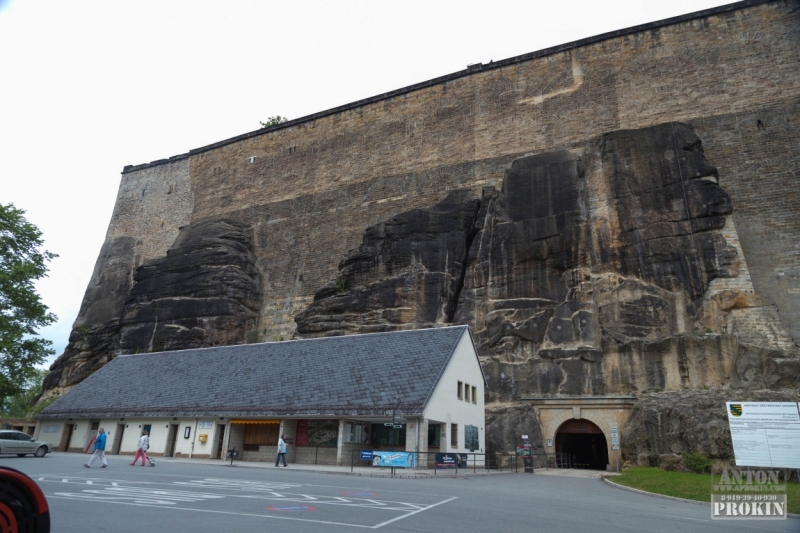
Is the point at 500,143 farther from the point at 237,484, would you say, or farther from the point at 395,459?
the point at 237,484

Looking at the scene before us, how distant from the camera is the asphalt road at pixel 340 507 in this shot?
6230mm

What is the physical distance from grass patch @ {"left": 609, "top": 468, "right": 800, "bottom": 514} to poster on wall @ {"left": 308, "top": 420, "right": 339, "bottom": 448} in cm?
893

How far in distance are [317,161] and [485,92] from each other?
1278 cm

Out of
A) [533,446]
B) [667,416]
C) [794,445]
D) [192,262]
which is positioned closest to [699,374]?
[667,416]

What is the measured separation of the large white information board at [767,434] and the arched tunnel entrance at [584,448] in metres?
10.7

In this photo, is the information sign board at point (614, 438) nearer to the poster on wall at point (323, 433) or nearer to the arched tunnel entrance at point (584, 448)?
the arched tunnel entrance at point (584, 448)

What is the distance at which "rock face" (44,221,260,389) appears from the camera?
109 feet

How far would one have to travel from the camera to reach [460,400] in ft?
64.0

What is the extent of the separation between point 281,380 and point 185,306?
15578mm

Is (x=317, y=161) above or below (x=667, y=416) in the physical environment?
above

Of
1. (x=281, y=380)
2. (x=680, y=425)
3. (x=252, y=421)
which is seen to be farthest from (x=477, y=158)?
(x=252, y=421)

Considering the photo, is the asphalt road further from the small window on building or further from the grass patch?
the small window on building

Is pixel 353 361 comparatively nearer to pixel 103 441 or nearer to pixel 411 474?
pixel 411 474

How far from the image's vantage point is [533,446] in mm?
21047
